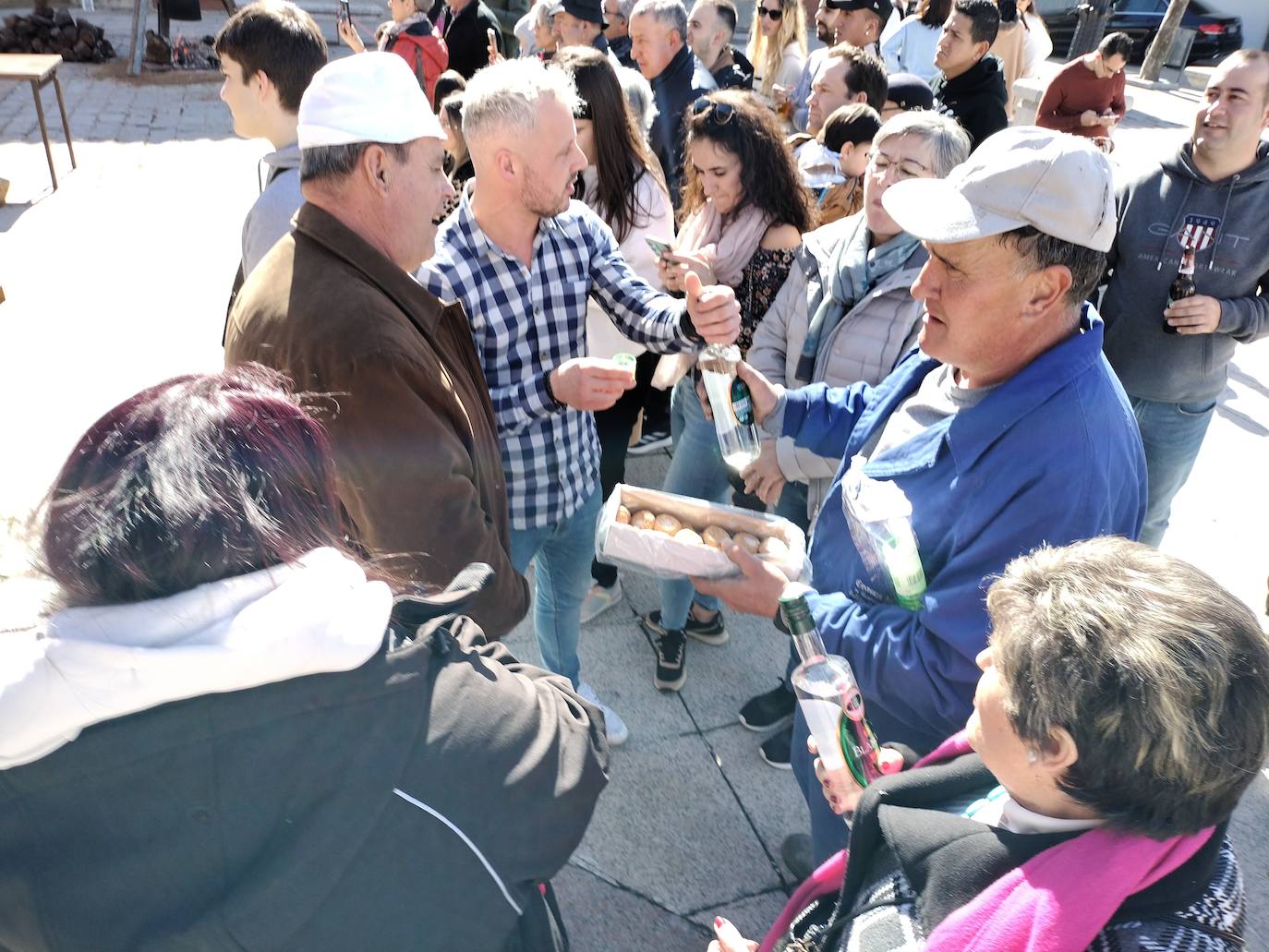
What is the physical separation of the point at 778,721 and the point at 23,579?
2.76 m

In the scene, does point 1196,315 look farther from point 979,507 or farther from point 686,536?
point 686,536

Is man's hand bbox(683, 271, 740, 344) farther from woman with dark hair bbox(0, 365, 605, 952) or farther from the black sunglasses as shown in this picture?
woman with dark hair bbox(0, 365, 605, 952)

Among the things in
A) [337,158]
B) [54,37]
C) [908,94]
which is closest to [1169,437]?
[908,94]

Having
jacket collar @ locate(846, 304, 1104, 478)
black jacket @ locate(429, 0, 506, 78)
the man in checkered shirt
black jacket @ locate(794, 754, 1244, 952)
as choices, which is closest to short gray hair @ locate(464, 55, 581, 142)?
the man in checkered shirt

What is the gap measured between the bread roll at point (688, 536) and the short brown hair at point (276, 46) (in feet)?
7.02

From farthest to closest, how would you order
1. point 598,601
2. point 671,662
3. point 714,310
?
point 598,601
point 671,662
point 714,310

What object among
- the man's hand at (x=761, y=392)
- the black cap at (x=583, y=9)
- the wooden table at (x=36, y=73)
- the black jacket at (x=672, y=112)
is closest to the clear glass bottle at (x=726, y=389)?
the man's hand at (x=761, y=392)

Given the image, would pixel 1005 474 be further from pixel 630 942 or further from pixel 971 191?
pixel 630 942

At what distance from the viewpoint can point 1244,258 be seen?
319 centimetres

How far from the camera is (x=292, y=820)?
113 centimetres

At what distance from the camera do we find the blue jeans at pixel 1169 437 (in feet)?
11.2

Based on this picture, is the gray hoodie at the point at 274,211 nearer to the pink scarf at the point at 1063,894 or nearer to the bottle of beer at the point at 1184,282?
the pink scarf at the point at 1063,894

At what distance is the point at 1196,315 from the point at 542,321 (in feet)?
7.64

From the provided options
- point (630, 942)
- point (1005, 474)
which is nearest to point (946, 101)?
point (1005, 474)
